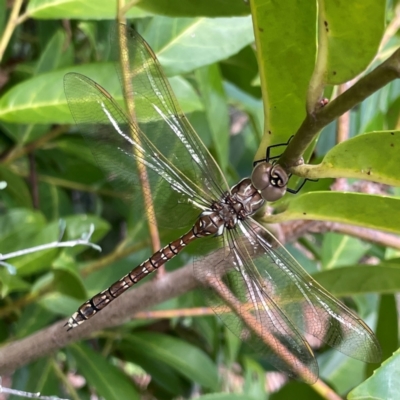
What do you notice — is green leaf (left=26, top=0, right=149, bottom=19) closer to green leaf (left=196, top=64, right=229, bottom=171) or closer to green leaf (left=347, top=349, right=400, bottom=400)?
green leaf (left=196, top=64, right=229, bottom=171)

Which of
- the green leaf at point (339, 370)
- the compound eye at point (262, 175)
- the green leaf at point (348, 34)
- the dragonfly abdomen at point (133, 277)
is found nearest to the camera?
the green leaf at point (348, 34)

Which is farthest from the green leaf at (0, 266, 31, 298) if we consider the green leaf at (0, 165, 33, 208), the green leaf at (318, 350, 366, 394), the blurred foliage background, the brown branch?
the green leaf at (318, 350, 366, 394)

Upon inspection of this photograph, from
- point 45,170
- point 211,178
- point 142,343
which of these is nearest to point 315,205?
point 211,178

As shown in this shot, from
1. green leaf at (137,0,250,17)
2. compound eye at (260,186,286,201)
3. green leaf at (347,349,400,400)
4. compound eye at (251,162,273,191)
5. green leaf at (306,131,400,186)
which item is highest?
green leaf at (137,0,250,17)

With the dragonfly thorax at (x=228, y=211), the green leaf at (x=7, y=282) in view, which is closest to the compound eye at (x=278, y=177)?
the dragonfly thorax at (x=228, y=211)

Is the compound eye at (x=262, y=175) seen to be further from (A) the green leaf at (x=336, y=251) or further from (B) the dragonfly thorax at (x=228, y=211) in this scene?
(A) the green leaf at (x=336, y=251)

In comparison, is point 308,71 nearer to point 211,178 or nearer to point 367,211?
point 367,211

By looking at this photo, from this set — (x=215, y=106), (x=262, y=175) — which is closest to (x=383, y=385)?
(x=262, y=175)
